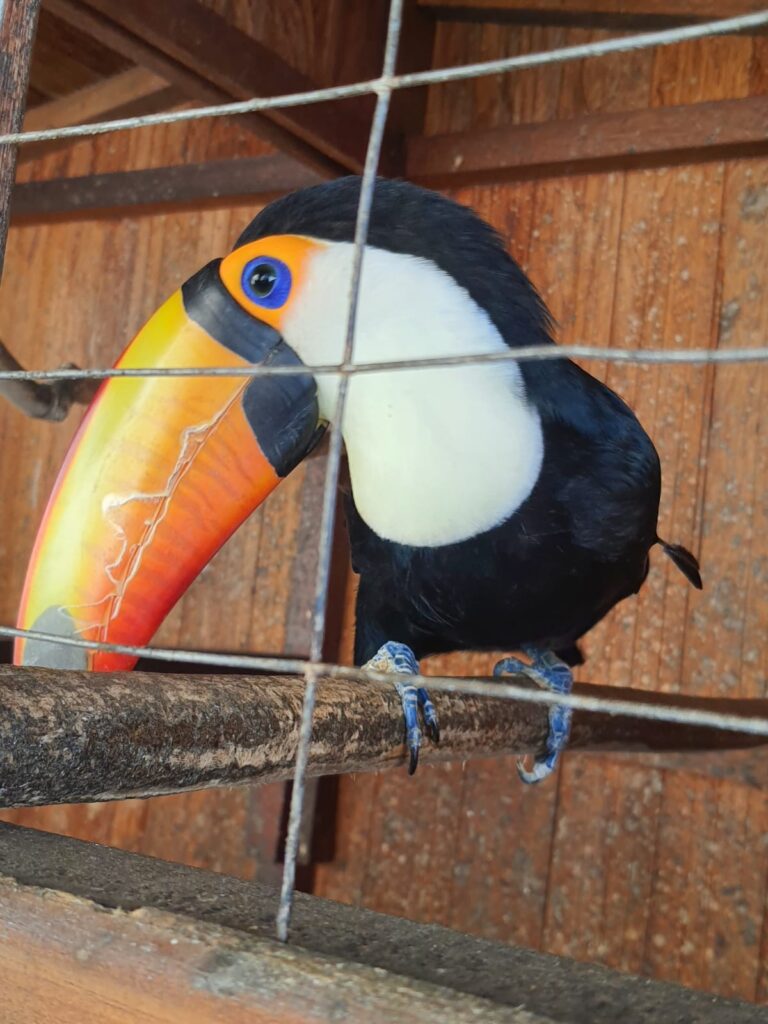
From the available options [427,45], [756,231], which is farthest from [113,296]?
[756,231]

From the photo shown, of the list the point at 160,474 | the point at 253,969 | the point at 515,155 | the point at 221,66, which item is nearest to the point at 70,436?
the point at 221,66

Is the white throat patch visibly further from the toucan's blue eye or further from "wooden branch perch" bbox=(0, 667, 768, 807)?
"wooden branch perch" bbox=(0, 667, 768, 807)

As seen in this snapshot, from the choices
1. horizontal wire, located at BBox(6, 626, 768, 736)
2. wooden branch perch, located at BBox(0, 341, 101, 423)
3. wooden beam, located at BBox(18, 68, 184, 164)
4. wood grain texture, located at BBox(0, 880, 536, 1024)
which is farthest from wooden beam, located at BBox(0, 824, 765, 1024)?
wooden beam, located at BBox(18, 68, 184, 164)

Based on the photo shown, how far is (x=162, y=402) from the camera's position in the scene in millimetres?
1686

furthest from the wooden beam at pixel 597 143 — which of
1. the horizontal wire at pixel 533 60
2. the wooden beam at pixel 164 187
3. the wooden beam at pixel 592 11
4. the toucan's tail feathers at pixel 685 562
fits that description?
the horizontal wire at pixel 533 60

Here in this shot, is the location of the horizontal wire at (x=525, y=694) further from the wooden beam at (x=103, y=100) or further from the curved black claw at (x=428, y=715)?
the wooden beam at (x=103, y=100)

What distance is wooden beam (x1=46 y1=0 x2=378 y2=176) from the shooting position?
2324mm

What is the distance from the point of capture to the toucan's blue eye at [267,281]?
70.4 inches

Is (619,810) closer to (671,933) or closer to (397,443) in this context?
(671,933)

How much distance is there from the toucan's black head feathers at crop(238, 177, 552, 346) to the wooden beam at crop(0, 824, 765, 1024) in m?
1.13

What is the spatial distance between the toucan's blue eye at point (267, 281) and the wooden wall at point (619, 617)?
4.56 ft

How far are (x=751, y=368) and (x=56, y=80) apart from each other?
106 inches

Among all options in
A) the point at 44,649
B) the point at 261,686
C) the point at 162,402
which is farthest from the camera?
the point at 162,402

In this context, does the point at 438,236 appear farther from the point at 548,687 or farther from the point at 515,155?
the point at 515,155
